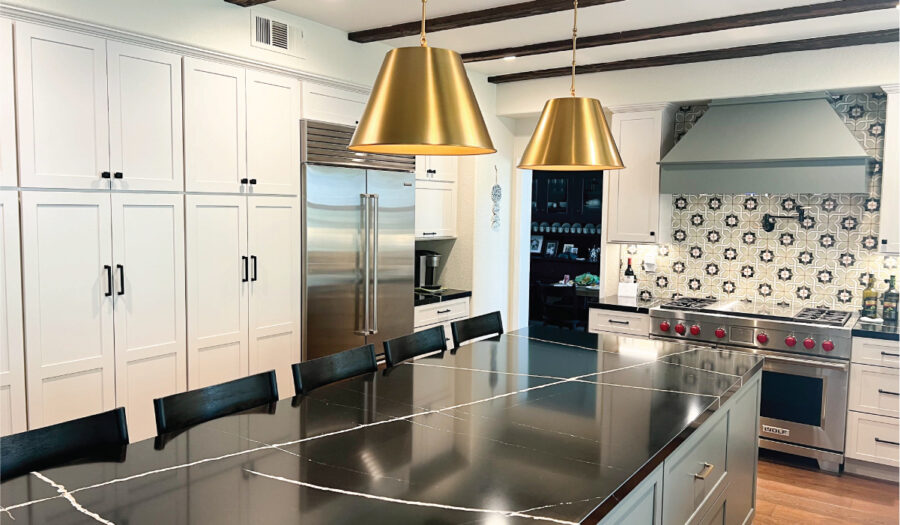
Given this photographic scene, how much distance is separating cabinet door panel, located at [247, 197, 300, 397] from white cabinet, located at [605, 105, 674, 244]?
2450 mm

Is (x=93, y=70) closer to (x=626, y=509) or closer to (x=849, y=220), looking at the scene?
(x=626, y=509)

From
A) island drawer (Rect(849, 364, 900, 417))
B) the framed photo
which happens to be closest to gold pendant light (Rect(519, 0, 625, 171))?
island drawer (Rect(849, 364, 900, 417))

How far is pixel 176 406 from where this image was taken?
207cm

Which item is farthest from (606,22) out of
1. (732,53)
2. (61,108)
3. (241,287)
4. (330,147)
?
(61,108)

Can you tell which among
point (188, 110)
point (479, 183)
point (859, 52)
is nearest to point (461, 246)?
point (479, 183)

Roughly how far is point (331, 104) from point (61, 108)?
175 cm

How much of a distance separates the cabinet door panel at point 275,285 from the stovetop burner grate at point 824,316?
325 centimetres

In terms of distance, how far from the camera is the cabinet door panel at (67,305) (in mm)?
3104

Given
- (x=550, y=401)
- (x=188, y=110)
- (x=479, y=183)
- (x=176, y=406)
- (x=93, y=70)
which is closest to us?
(x=176, y=406)

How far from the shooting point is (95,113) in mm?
3277

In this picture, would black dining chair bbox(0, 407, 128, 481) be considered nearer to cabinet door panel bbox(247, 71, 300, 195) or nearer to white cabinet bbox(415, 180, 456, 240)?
cabinet door panel bbox(247, 71, 300, 195)

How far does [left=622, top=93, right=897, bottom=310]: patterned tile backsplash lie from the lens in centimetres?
458

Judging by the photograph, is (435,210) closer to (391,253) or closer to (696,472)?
(391,253)

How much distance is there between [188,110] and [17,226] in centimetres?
Answer: 107
